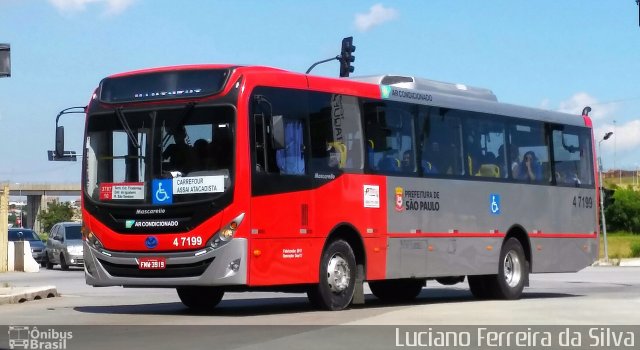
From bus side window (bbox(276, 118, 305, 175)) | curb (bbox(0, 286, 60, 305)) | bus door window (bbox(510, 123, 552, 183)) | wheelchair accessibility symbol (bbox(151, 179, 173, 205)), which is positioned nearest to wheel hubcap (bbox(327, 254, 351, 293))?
bus side window (bbox(276, 118, 305, 175))

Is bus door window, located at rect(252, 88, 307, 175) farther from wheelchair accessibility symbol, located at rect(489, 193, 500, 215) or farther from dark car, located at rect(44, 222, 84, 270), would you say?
dark car, located at rect(44, 222, 84, 270)

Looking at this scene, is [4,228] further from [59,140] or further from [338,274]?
[338,274]

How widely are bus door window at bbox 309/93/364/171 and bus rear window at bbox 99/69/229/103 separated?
1.59 metres

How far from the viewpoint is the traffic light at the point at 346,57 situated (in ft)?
111

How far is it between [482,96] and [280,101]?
6.30 m

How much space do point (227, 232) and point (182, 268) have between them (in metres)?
0.77

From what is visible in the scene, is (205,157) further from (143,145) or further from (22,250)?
(22,250)

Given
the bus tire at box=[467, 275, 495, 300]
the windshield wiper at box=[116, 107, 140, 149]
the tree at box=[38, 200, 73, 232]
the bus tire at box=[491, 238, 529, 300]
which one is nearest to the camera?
the windshield wiper at box=[116, 107, 140, 149]

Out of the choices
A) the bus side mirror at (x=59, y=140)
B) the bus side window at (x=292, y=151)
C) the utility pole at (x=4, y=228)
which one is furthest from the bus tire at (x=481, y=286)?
the utility pole at (x=4, y=228)

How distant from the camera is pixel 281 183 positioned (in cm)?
1580

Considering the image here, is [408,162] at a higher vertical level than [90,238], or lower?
higher

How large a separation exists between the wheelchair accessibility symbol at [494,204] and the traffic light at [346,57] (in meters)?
13.7

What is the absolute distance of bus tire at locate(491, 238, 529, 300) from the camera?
20.6 metres

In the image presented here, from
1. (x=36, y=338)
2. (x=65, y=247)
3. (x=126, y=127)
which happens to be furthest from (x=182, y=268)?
(x=65, y=247)
